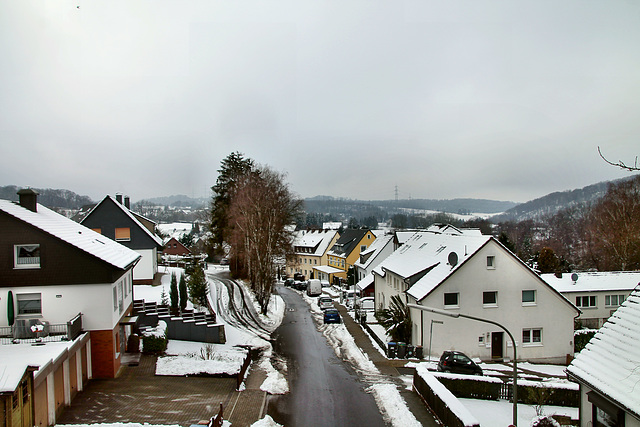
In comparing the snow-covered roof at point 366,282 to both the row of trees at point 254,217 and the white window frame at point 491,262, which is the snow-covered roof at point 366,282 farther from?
the white window frame at point 491,262

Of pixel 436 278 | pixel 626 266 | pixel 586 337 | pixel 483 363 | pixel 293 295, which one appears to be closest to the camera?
pixel 483 363

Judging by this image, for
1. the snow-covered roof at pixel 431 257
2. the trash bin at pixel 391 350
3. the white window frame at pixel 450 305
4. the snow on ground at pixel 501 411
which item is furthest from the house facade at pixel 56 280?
the white window frame at pixel 450 305

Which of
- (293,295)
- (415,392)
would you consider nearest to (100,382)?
(415,392)

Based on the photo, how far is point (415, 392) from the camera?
66.5ft

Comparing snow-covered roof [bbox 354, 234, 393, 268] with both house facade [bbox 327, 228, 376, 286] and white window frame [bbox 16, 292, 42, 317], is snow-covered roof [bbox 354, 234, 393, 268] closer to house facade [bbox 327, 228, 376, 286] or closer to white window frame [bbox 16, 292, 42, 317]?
house facade [bbox 327, 228, 376, 286]

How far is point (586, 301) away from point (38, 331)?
4059cm

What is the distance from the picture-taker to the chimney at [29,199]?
67.8ft

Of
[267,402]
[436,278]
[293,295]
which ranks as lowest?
[293,295]

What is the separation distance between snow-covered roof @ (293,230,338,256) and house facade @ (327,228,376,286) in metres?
4.68

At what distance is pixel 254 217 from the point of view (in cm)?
4175

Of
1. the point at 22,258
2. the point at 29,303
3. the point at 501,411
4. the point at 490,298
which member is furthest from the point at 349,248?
the point at 22,258

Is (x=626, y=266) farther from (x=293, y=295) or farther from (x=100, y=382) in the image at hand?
(x=100, y=382)

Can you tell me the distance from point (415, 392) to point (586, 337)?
1816 cm

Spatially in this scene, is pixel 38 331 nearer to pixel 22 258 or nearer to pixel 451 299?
pixel 22 258
